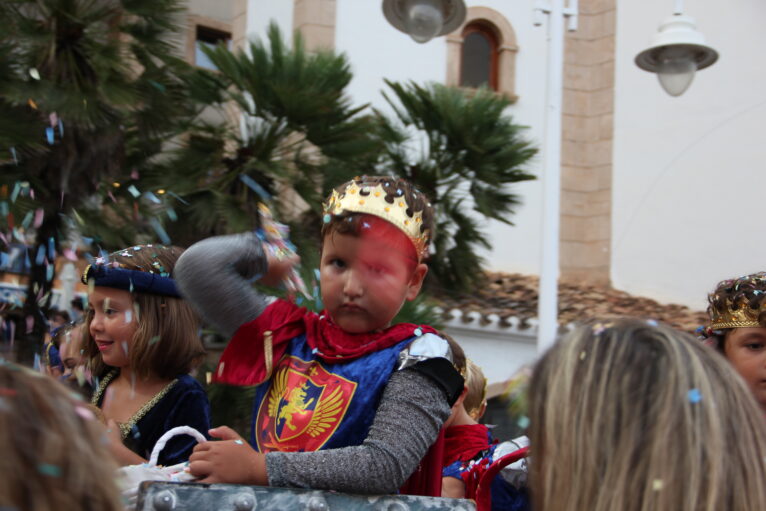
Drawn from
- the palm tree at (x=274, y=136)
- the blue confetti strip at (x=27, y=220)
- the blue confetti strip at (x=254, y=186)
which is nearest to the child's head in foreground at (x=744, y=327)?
the blue confetti strip at (x=27, y=220)

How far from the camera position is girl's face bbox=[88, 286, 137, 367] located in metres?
2.44

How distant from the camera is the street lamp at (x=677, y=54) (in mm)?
6516

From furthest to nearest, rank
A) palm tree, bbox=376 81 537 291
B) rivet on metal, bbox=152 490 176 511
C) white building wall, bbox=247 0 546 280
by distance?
1. white building wall, bbox=247 0 546 280
2. palm tree, bbox=376 81 537 291
3. rivet on metal, bbox=152 490 176 511

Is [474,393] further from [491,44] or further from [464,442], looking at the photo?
[491,44]

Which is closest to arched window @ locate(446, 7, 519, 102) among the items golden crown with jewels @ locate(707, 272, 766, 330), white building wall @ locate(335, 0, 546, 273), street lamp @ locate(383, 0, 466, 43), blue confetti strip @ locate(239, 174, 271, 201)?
white building wall @ locate(335, 0, 546, 273)

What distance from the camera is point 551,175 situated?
6.63m

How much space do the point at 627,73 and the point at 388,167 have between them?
6435 mm

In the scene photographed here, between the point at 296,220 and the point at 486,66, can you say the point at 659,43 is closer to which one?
the point at 296,220

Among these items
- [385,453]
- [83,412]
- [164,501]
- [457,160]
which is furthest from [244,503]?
[457,160]

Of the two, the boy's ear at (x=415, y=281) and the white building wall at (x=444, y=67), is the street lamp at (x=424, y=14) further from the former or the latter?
the boy's ear at (x=415, y=281)

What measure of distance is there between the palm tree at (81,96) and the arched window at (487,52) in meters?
6.16

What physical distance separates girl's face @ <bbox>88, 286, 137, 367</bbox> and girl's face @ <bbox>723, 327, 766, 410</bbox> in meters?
1.61

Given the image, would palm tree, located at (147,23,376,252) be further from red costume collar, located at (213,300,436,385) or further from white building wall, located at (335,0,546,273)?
white building wall, located at (335,0,546,273)

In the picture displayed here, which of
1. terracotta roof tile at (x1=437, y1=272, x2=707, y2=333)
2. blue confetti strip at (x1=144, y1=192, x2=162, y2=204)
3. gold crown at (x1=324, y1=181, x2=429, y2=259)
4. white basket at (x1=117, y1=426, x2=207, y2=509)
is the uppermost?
blue confetti strip at (x1=144, y1=192, x2=162, y2=204)
